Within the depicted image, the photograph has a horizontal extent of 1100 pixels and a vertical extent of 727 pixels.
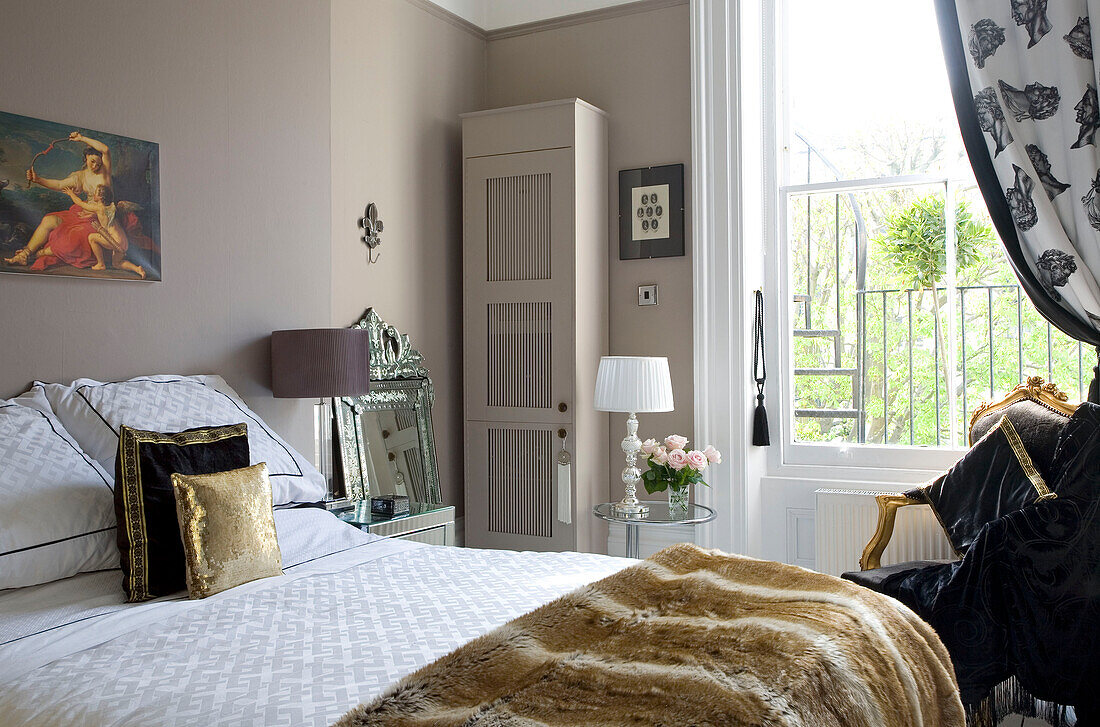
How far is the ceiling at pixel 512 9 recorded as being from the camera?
4164 mm

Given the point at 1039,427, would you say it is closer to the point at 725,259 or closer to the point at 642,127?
the point at 725,259

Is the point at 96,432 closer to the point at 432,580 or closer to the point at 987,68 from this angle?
the point at 432,580

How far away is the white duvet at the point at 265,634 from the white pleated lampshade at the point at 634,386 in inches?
46.8

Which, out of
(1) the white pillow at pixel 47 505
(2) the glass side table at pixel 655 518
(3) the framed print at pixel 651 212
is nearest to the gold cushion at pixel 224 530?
(1) the white pillow at pixel 47 505

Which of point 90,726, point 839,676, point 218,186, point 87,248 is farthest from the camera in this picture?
point 218,186

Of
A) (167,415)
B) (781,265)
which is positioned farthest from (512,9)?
(167,415)

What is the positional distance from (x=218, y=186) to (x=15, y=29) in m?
0.72

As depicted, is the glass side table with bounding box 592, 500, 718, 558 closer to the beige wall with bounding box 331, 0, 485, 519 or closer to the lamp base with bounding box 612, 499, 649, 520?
the lamp base with bounding box 612, 499, 649, 520

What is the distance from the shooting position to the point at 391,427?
3.55m

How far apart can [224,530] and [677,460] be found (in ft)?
6.09

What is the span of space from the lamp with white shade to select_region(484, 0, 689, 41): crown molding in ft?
5.53

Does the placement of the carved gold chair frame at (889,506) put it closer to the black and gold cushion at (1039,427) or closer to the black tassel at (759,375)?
the black and gold cushion at (1039,427)

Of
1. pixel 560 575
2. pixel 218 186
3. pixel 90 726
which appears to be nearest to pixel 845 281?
pixel 560 575

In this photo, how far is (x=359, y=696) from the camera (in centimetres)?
137
